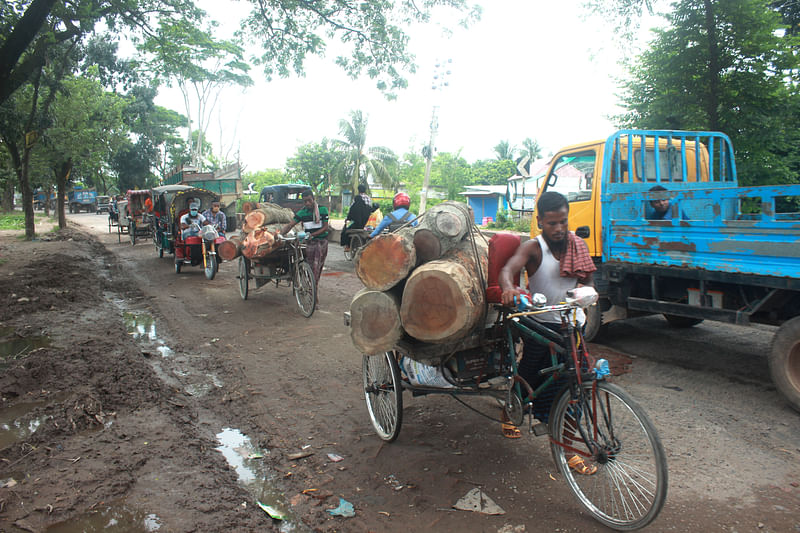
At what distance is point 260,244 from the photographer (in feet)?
26.8

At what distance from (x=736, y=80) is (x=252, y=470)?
10.9 metres

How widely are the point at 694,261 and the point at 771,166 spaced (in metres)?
7.16

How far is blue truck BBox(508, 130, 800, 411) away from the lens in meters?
4.11

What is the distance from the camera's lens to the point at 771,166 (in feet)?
33.0

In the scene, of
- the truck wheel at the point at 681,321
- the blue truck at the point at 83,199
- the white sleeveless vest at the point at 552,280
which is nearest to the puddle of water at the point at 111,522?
the white sleeveless vest at the point at 552,280

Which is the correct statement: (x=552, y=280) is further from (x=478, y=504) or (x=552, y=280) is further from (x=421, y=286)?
(x=478, y=504)

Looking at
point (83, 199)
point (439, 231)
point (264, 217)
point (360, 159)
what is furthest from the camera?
point (83, 199)

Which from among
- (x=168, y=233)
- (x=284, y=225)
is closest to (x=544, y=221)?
(x=284, y=225)

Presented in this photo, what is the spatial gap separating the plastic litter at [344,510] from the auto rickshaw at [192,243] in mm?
9026

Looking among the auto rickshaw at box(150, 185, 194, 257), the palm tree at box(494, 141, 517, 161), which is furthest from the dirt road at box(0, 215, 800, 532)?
the palm tree at box(494, 141, 517, 161)

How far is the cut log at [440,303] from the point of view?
3.04m

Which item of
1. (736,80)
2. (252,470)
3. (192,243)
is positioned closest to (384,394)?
(252,470)

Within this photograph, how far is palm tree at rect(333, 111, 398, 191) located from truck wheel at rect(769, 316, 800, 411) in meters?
37.7

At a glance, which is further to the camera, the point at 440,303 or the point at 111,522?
the point at 440,303
